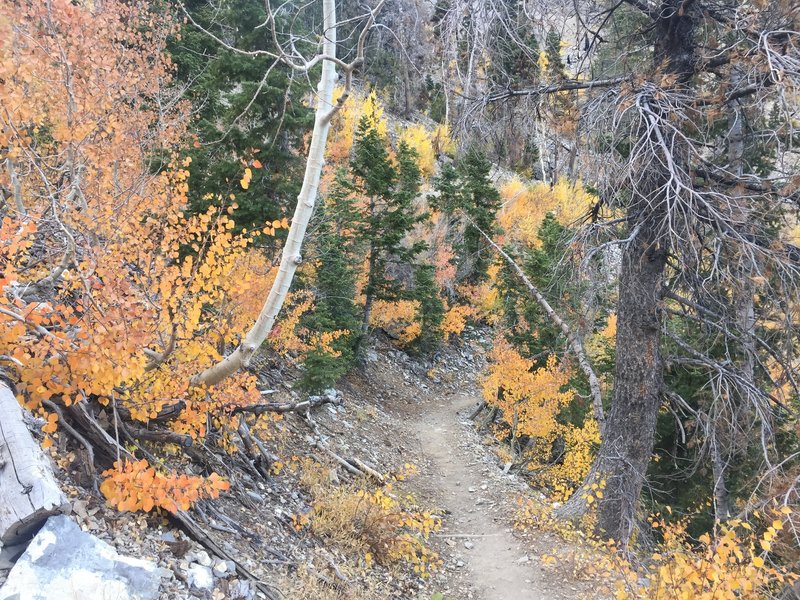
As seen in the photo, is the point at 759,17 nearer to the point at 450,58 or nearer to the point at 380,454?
the point at 450,58

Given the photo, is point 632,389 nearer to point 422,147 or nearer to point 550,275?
point 550,275

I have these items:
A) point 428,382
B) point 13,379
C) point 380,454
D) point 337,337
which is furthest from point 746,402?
point 428,382

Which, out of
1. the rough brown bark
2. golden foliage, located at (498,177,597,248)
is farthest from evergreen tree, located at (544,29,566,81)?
golden foliage, located at (498,177,597,248)

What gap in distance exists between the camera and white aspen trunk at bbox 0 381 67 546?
314cm

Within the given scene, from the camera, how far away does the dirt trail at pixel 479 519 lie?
6.95m

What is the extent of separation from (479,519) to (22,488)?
26.5 feet

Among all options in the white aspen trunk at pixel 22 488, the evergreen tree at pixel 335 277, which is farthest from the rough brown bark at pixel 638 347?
the evergreen tree at pixel 335 277

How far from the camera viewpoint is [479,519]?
9.52 m

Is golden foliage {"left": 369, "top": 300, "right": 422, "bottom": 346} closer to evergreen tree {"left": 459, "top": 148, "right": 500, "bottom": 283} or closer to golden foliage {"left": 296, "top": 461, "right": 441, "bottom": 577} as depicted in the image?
evergreen tree {"left": 459, "top": 148, "right": 500, "bottom": 283}

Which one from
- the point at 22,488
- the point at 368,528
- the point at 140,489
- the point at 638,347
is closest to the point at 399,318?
the point at 368,528

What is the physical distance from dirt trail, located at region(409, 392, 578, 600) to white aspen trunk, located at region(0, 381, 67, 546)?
18.4 ft

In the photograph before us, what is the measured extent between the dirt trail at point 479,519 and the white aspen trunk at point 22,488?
18.4ft

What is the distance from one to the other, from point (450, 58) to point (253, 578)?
205 inches

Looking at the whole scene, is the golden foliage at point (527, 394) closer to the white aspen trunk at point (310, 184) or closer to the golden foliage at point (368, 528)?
the golden foliage at point (368, 528)
